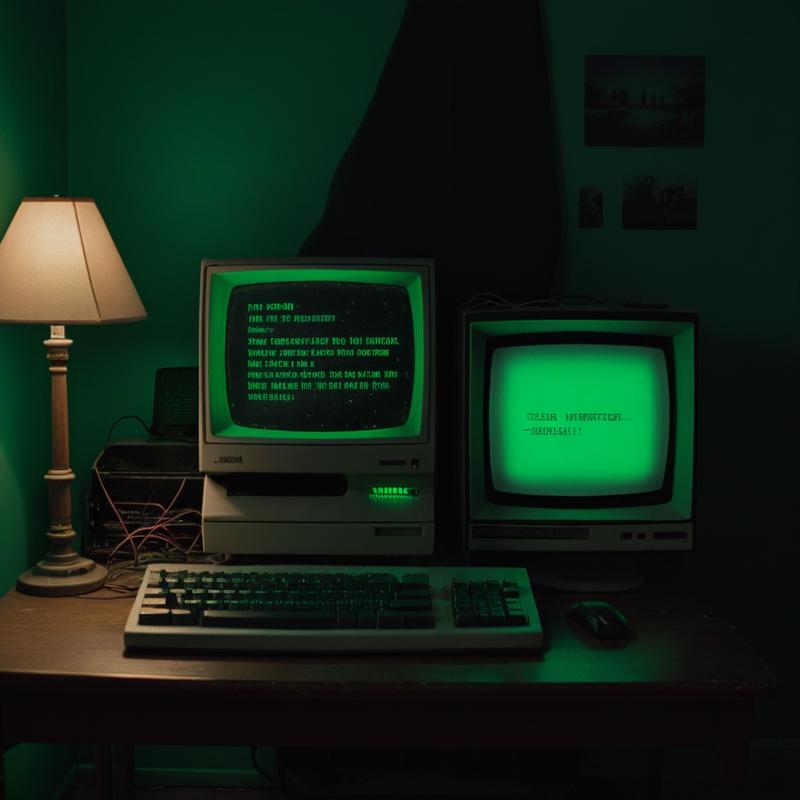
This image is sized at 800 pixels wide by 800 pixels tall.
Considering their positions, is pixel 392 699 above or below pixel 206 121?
below

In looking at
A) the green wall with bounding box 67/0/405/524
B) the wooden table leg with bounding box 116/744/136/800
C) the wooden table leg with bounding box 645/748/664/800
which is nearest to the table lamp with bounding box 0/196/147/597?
the green wall with bounding box 67/0/405/524

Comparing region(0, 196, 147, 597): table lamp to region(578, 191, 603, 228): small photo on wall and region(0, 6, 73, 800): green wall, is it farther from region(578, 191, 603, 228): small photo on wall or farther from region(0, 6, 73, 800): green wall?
region(578, 191, 603, 228): small photo on wall

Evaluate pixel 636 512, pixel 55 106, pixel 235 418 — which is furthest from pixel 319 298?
pixel 55 106

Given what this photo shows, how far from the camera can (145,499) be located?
185 cm

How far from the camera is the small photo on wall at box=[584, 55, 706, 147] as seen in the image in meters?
2.14

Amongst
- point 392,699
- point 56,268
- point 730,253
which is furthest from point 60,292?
point 730,253

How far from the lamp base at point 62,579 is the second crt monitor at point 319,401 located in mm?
196

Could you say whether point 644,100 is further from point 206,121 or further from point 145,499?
point 145,499

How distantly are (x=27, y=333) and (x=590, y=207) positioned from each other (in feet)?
3.88

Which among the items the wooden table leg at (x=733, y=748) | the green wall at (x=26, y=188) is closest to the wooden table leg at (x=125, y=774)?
the green wall at (x=26, y=188)

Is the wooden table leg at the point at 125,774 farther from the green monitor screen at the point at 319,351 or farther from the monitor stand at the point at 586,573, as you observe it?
the monitor stand at the point at 586,573

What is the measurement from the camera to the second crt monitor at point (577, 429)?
5.67 feet

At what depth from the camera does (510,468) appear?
5.79 feet

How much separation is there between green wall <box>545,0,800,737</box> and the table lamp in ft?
3.24
